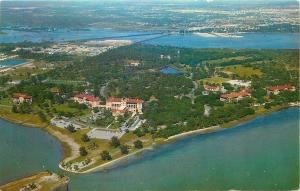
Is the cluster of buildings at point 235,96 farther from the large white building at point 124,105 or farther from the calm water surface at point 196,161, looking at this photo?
the large white building at point 124,105

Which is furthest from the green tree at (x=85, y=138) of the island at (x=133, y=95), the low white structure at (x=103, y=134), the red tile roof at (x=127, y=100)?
the red tile roof at (x=127, y=100)

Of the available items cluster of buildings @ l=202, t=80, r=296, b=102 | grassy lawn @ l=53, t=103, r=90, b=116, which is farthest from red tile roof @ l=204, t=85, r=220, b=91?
grassy lawn @ l=53, t=103, r=90, b=116

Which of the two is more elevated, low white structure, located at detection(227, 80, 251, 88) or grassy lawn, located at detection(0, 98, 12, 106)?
grassy lawn, located at detection(0, 98, 12, 106)

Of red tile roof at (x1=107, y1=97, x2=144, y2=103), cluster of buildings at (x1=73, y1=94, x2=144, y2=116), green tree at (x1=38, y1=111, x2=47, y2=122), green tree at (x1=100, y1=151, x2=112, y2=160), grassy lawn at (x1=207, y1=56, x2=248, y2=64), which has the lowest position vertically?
green tree at (x1=100, y1=151, x2=112, y2=160)

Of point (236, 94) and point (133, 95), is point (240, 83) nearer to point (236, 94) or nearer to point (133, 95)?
point (236, 94)

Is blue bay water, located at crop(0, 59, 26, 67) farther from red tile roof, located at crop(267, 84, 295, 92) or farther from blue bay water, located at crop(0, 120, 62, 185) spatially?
red tile roof, located at crop(267, 84, 295, 92)

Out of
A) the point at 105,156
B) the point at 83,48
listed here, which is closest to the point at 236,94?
the point at 105,156

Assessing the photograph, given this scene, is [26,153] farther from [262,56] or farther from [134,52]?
[262,56]
